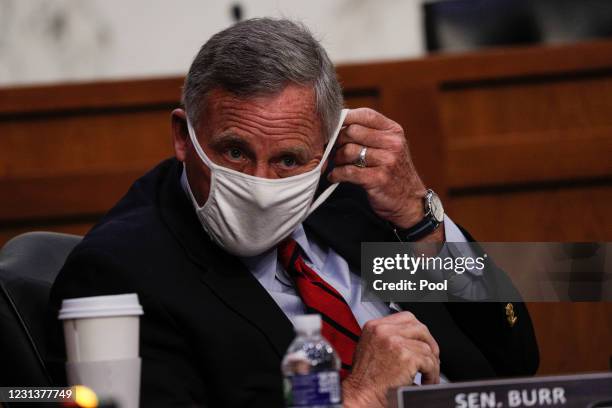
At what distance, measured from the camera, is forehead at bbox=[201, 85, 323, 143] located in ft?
5.02

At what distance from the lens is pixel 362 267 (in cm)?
173

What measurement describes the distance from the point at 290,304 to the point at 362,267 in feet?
0.55

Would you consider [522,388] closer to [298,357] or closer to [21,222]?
[298,357]

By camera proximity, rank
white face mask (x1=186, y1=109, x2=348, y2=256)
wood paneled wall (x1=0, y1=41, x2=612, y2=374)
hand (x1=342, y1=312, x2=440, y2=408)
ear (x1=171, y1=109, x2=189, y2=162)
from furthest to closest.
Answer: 1. wood paneled wall (x1=0, y1=41, x2=612, y2=374)
2. ear (x1=171, y1=109, x2=189, y2=162)
3. white face mask (x1=186, y1=109, x2=348, y2=256)
4. hand (x1=342, y1=312, x2=440, y2=408)

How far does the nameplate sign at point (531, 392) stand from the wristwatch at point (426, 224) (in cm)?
71

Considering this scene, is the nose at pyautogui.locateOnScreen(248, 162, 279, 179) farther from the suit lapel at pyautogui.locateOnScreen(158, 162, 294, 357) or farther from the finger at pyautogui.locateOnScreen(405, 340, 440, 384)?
the finger at pyautogui.locateOnScreen(405, 340, 440, 384)

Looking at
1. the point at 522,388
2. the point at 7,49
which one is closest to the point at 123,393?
the point at 522,388

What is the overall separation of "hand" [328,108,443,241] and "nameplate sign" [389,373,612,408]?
0.68m

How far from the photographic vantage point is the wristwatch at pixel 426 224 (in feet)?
5.80

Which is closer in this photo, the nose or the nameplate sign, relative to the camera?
the nameplate sign

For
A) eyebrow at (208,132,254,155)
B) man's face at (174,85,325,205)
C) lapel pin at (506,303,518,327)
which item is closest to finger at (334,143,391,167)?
man's face at (174,85,325,205)

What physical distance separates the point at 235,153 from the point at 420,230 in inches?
15.9

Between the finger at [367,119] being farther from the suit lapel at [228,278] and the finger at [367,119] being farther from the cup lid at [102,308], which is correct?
the cup lid at [102,308]

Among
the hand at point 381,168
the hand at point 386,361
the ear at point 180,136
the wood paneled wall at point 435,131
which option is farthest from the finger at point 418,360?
the wood paneled wall at point 435,131
